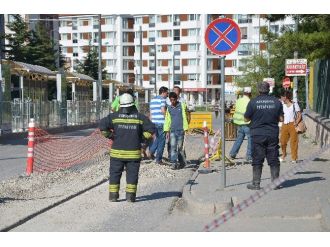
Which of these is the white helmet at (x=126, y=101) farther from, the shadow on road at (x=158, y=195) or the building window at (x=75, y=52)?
the building window at (x=75, y=52)

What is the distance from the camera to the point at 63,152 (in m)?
17.9

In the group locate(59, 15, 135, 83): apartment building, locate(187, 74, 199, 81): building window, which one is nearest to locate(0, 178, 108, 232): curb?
locate(187, 74, 199, 81): building window

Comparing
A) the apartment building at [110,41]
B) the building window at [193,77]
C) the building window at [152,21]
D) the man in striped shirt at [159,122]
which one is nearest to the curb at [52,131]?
the man in striped shirt at [159,122]

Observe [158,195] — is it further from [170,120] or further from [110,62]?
[110,62]

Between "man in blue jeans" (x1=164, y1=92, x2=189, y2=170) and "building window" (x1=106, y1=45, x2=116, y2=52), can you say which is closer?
"man in blue jeans" (x1=164, y1=92, x2=189, y2=170)

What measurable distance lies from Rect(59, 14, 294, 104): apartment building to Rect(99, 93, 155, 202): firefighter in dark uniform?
86.4 m

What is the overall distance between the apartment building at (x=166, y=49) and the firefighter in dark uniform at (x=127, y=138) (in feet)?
283

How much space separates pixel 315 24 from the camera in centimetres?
1873

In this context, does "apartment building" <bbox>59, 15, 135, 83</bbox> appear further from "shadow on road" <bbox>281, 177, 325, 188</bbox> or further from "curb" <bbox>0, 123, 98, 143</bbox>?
"shadow on road" <bbox>281, 177, 325, 188</bbox>

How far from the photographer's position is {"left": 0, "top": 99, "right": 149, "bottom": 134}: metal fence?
26.0 metres

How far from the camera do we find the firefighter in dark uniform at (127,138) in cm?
947

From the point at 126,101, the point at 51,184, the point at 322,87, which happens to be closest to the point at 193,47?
the point at 322,87
